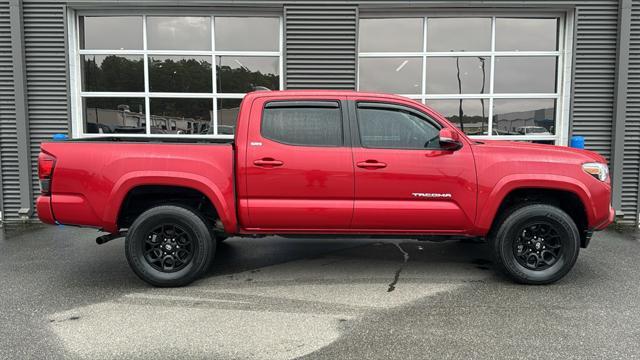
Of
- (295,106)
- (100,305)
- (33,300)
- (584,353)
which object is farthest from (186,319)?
(584,353)

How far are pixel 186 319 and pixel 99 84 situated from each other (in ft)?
20.4

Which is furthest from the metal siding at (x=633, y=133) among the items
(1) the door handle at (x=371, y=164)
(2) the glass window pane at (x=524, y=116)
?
(1) the door handle at (x=371, y=164)

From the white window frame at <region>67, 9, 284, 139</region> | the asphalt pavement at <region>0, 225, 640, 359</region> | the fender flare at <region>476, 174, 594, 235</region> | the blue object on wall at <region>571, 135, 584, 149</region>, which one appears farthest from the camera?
the white window frame at <region>67, 9, 284, 139</region>

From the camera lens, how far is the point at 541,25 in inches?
342

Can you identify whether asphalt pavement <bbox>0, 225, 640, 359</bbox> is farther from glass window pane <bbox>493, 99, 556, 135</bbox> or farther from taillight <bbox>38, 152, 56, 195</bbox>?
glass window pane <bbox>493, 99, 556, 135</bbox>

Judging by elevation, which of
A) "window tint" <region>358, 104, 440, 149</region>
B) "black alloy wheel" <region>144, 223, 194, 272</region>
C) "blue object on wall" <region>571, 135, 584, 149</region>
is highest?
"window tint" <region>358, 104, 440, 149</region>

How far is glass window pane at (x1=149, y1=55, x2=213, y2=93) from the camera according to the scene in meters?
8.63

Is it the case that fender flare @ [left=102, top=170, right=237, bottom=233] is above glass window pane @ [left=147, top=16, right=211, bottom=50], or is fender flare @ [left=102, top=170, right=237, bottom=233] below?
below

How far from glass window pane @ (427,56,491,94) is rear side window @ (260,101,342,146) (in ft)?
14.3

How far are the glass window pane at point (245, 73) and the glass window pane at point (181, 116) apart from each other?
1.59 feet

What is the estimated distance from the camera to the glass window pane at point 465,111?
875cm

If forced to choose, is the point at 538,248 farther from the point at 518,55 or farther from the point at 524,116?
the point at 518,55

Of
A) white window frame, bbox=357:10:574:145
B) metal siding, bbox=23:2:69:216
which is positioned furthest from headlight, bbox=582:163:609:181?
metal siding, bbox=23:2:69:216

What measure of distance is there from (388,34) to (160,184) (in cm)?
565
